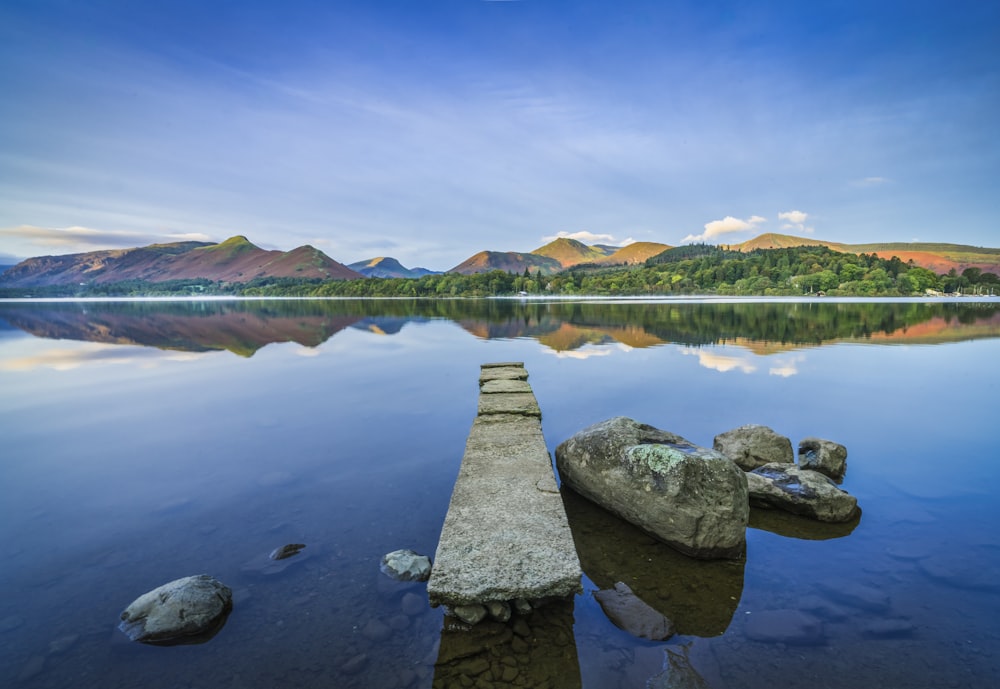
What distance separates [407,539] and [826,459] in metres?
7.52

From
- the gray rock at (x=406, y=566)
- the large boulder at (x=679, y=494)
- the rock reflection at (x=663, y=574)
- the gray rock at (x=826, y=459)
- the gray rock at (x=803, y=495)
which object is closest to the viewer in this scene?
the rock reflection at (x=663, y=574)

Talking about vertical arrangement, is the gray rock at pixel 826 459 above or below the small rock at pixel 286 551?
above

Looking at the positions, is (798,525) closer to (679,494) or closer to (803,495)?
(803,495)

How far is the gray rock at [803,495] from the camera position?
257 inches

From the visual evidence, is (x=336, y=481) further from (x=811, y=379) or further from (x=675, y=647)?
(x=811, y=379)

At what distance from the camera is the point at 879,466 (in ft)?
28.5

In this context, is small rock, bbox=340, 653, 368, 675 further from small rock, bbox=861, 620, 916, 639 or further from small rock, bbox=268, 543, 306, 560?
small rock, bbox=861, 620, 916, 639

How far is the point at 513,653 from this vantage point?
416 cm

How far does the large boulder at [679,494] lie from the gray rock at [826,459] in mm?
3299

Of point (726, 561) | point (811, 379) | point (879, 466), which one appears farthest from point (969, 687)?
point (811, 379)

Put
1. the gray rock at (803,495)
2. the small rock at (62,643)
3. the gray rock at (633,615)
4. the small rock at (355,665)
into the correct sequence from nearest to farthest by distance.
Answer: the small rock at (355,665), the small rock at (62,643), the gray rock at (633,615), the gray rock at (803,495)

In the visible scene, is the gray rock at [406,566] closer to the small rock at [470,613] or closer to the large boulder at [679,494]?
the small rock at [470,613]

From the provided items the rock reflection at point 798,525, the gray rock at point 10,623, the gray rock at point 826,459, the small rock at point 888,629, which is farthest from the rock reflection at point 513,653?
the gray rock at point 826,459

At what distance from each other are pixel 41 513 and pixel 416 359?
52.7ft
